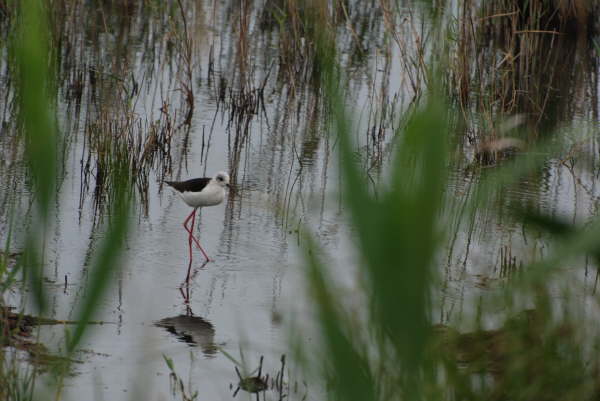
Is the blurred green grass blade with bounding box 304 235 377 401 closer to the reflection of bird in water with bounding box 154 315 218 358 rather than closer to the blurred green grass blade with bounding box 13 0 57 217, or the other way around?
the blurred green grass blade with bounding box 13 0 57 217

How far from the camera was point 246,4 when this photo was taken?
8.27 meters

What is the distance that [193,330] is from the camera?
4504mm

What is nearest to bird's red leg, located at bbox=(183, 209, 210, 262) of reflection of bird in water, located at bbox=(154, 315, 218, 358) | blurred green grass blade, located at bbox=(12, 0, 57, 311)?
reflection of bird in water, located at bbox=(154, 315, 218, 358)

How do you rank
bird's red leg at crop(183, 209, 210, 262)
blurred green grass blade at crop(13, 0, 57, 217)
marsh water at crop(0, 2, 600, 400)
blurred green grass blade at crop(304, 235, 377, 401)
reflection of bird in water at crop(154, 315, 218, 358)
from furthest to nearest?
bird's red leg at crop(183, 209, 210, 262), reflection of bird in water at crop(154, 315, 218, 358), marsh water at crop(0, 2, 600, 400), blurred green grass blade at crop(304, 235, 377, 401), blurred green grass blade at crop(13, 0, 57, 217)

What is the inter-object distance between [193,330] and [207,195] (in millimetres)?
1273

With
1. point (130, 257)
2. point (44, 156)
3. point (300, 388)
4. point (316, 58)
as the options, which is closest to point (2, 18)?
point (316, 58)

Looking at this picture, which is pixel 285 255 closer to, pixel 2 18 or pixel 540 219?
pixel 540 219

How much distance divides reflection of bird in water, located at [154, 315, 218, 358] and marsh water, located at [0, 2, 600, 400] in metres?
0.01

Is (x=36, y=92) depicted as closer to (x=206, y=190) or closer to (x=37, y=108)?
(x=37, y=108)

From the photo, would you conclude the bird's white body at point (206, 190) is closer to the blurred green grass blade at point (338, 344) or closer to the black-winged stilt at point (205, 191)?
the black-winged stilt at point (205, 191)

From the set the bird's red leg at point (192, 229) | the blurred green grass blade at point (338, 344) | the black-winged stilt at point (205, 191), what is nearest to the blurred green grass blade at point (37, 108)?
the blurred green grass blade at point (338, 344)

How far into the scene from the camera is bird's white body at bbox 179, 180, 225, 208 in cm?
560

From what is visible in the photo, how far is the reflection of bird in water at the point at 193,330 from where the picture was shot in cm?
431

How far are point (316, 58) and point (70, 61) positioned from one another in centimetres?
245
